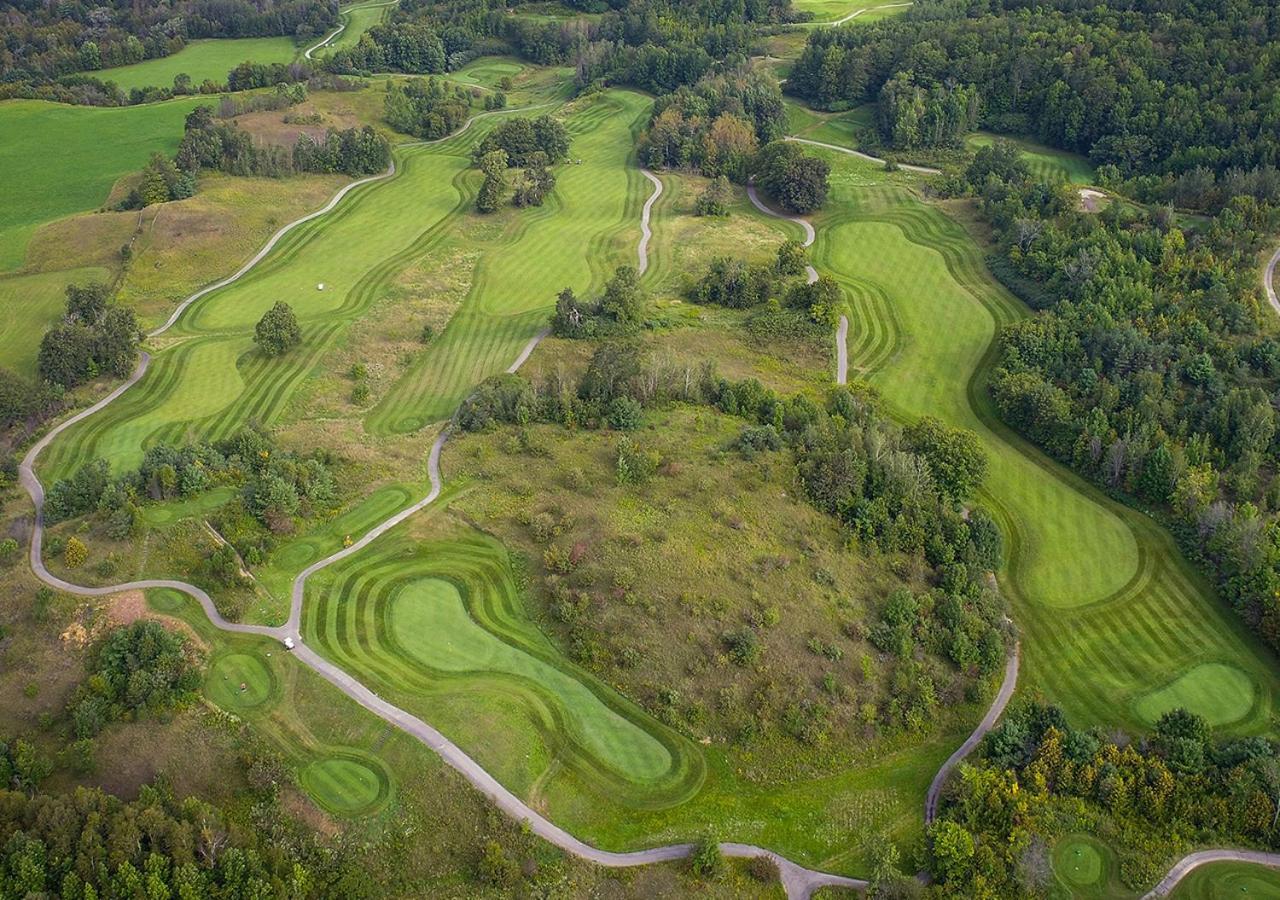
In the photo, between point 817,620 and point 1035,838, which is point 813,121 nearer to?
point 817,620

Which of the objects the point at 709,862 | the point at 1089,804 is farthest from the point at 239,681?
the point at 1089,804

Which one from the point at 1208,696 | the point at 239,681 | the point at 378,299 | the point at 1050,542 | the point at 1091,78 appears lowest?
the point at 378,299

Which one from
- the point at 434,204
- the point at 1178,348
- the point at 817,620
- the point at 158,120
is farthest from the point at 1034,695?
the point at 158,120

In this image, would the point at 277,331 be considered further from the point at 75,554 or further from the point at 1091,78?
the point at 1091,78

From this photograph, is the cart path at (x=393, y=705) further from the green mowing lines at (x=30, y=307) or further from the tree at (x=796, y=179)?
the tree at (x=796, y=179)

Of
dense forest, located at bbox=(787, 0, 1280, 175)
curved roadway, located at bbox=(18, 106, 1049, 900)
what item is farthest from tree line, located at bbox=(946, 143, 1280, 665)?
curved roadway, located at bbox=(18, 106, 1049, 900)

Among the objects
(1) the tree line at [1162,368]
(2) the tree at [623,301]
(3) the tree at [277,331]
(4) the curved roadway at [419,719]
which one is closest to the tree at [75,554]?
(4) the curved roadway at [419,719]
